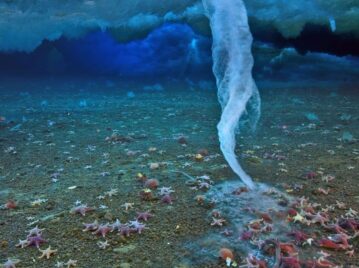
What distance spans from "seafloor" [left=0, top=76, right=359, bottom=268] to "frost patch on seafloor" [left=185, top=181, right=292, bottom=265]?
0.03 metres

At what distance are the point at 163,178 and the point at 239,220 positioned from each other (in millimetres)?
2604

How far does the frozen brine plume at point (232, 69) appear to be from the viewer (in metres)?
7.82

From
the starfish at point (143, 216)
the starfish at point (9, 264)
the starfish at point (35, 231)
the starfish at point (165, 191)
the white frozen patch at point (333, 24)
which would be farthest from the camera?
the white frozen patch at point (333, 24)

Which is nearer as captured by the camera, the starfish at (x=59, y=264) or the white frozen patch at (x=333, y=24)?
the starfish at (x=59, y=264)

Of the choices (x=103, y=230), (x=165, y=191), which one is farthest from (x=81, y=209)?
(x=165, y=191)

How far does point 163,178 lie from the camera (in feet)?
28.0

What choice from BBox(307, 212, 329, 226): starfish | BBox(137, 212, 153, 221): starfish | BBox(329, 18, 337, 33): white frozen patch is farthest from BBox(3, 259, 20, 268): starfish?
BBox(329, 18, 337, 33): white frozen patch

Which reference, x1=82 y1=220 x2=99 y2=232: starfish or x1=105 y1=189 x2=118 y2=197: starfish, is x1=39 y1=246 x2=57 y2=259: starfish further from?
x1=105 y1=189 x2=118 y2=197: starfish

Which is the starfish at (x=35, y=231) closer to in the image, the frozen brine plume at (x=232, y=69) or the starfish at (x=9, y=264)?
the starfish at (x=9, y=264)

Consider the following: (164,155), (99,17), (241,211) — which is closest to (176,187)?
(241,211)

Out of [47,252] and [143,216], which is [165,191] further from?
[47,252]

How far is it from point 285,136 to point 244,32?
Result: 509 cm

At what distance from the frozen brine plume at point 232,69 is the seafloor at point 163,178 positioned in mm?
1337

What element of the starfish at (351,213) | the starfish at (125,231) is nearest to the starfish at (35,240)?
the starfish at (125,231)
